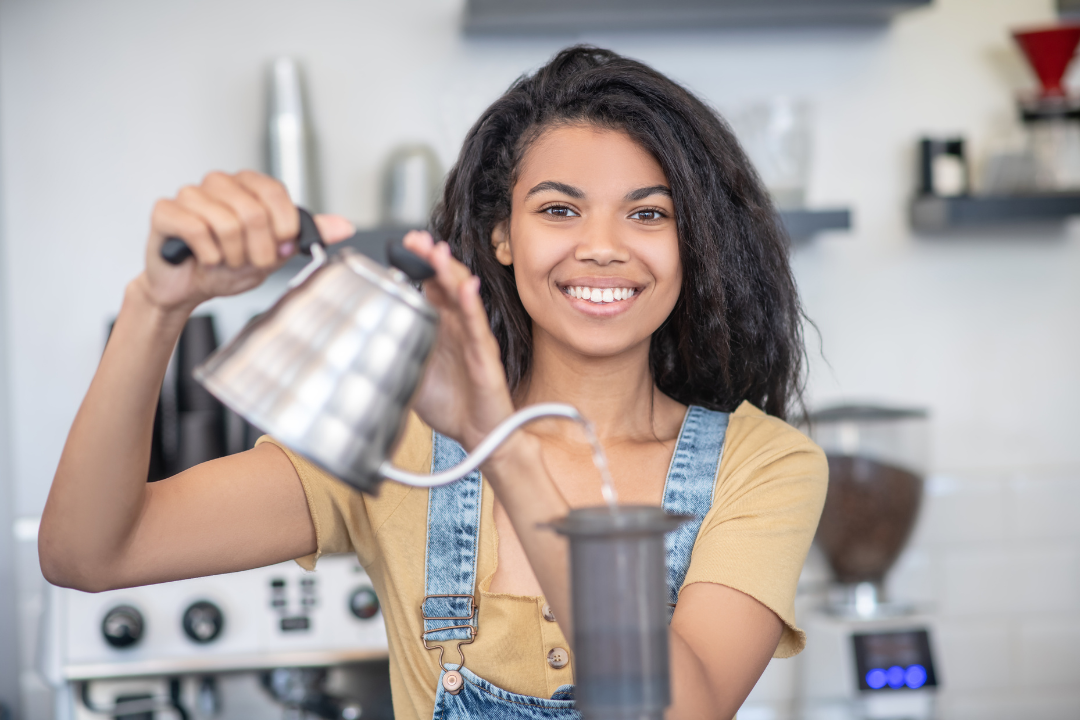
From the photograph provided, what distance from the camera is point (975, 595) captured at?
2.28m

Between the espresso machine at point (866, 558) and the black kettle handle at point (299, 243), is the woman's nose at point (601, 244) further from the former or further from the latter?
the espresso machine at point (866, 558)

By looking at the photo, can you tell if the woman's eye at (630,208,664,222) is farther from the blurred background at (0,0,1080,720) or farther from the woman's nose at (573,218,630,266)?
the blurred background at (0,0,1080,720)

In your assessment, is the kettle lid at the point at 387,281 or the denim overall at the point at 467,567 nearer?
the kettle lid at the point at 387,281

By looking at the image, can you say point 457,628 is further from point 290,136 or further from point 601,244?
point 290,136

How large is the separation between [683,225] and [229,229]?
2.13 feet

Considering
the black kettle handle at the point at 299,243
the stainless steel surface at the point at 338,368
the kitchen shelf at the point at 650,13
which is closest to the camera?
the stainless steel surface at the point at 338,368

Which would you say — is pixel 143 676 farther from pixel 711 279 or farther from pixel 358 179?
pixel 711 279

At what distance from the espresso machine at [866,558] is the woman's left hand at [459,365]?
1.22m

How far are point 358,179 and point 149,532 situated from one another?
51.5 inches

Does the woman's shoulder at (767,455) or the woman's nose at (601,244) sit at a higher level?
the woman's nose at (601,244)

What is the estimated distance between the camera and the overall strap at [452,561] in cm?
112

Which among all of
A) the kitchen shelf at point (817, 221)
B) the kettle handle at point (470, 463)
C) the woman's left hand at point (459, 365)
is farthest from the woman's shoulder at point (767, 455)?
the kitchen shelf at point (817, 221)

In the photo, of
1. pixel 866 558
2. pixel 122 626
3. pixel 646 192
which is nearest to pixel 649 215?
pixel 646 192

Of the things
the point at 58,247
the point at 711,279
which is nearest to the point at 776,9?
the point at 711,279
